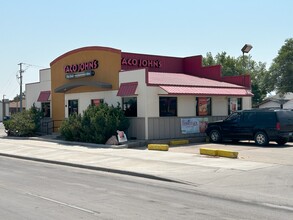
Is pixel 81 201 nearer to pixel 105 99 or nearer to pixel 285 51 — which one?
pixel 105 99

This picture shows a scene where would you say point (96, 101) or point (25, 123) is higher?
point (96, 101)

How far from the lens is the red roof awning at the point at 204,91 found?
24172 millimetres

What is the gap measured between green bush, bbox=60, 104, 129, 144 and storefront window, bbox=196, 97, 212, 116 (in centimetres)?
495

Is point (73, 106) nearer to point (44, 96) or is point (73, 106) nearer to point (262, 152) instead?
point (44, 96)

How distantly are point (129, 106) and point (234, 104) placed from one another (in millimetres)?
8150

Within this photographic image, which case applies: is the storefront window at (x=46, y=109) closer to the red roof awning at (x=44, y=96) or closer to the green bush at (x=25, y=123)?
the red roof awning at (x=44, y=96)

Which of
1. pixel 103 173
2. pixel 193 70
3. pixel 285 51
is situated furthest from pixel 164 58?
pixel 285 51

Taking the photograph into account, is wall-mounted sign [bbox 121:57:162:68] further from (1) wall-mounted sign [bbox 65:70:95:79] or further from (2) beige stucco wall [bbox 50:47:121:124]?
(1) wall-mounted sign [bbox 65:70:95:79]

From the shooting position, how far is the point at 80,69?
29.7 m

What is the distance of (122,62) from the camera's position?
94.5 ft

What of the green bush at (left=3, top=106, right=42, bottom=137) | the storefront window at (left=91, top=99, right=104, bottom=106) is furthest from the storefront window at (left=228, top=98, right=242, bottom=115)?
the green bush at (left=3, top=106, right=42, bottom=137)

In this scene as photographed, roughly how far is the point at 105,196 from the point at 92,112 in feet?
49.4

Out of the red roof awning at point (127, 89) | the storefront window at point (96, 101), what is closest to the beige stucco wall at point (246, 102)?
the red roof awning at point (127, 89)

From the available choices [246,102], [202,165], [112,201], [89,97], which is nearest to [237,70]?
[246,102]
